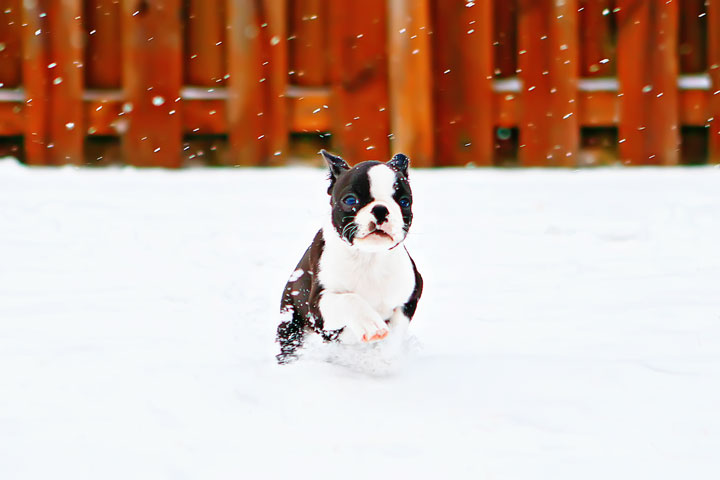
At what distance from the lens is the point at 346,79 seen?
4477 mm

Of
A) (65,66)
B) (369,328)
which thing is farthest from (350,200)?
(65,66)

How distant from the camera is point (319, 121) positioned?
14.8ft

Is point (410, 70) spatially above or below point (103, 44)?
below

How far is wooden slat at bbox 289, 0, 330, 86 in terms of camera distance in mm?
4547

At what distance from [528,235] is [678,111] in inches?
52.8

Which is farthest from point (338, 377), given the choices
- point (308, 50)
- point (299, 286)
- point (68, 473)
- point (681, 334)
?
point (308, 50)

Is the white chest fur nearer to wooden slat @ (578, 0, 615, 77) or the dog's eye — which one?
the dog's eye

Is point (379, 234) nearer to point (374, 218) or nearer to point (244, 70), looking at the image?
point (374, 218)

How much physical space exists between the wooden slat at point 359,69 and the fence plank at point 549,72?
0.78 m

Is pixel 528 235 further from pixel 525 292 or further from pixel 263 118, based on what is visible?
pixel 263 118

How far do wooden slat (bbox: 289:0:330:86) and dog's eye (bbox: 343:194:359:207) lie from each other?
2.51 m

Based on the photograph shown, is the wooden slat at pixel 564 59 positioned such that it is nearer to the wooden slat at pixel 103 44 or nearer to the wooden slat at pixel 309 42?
the wooden slat at pixel 309 42

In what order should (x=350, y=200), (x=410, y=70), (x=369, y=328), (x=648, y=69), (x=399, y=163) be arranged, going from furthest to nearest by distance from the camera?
1. (x=648, y=69)
2. (x=410, y=70)
3. (x=399, y=163)
4. (x=350, y=200)
5. (x=369, y=328)

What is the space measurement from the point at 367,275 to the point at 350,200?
213 mm
